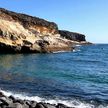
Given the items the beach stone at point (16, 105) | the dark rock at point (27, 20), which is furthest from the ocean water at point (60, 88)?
the dark rock at point (27, 20)

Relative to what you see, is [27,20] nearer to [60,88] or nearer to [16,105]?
[60,88]

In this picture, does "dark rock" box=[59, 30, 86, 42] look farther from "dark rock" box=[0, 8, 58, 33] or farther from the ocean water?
the ocean water

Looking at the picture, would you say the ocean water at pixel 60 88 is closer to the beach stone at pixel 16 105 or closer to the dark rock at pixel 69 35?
the beach stone at pixel 16 105

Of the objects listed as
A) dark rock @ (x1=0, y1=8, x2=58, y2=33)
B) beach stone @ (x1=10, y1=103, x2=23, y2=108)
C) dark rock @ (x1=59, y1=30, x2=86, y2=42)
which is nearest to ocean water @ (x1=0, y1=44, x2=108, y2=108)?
beach stone @ (x1=10, y1=103, x2=23, y2=108)

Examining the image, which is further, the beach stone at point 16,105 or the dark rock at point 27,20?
the dark rock at point 27,20

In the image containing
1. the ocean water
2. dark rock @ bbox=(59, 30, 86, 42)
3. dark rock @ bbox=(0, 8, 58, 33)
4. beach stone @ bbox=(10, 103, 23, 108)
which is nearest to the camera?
beach stone @ bbox=(10, 103, 23, 108)

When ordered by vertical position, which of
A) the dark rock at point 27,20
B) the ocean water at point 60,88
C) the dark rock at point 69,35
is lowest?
the ocean water at point 60,88

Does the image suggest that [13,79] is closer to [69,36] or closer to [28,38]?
[28,38]

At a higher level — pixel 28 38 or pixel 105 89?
pixel 28 38

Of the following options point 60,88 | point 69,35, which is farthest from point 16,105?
point 69,35

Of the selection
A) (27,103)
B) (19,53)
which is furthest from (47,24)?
(27,103)

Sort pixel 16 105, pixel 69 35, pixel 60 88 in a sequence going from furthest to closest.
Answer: pixel 69 35, pixel 60 88, pixel 16 105

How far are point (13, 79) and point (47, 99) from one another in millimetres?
10814

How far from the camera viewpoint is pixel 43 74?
43.4m
